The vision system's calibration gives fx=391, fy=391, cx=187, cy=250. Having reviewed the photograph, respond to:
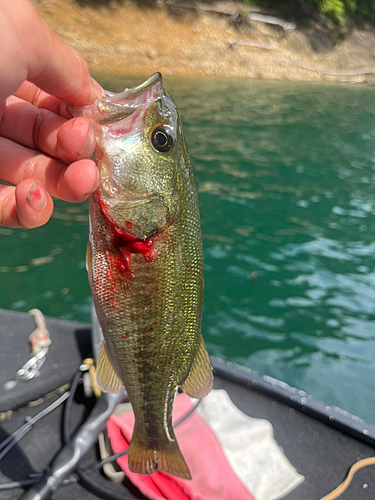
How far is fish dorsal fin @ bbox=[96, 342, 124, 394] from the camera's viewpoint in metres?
2.13

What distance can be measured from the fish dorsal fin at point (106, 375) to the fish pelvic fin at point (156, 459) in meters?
0.31

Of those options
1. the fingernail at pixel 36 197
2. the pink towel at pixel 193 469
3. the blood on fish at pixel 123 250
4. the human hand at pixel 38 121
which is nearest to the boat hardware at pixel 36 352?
the pink towel at pixel 193 469

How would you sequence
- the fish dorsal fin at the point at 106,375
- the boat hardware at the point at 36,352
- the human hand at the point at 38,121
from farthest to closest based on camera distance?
1. the boat hardware at the point at 36,352
2. the fish dorsal fin at the point at 106,375
3. the human hand at the point at 38,121

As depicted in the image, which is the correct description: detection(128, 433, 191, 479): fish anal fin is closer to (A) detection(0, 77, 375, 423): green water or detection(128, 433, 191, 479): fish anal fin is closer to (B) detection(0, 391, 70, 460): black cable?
(B) detection(0, 391, 70, 460): black cable

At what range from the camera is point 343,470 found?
318 centimetres

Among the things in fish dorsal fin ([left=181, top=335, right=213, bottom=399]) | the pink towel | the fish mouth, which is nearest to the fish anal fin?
fish dorsal fin ([left=181, top=335, right=213, bottom=399])

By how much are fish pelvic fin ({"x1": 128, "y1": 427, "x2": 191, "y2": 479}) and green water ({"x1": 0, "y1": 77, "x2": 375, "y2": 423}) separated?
3729 millimetres

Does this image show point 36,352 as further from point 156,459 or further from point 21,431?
point 156,459

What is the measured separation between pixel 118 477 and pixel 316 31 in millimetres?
45176

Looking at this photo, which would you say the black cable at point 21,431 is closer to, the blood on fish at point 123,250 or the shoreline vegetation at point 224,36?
the blood on fish at point 123,250

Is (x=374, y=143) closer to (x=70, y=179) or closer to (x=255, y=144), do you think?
(x=255, y=144)

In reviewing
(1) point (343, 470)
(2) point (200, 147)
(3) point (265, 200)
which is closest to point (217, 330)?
(1) point (343, 470)

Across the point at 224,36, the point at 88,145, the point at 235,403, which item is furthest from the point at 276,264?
the point at 224,36

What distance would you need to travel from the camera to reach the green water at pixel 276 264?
19.6ft
